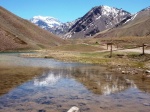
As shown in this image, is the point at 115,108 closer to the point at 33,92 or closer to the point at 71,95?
the point at 71,95

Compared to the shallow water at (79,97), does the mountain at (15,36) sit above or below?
above

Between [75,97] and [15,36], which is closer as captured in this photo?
[75,97]

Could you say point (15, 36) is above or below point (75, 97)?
above

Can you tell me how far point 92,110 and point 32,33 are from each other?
565 ft

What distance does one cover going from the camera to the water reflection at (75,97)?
1772cm

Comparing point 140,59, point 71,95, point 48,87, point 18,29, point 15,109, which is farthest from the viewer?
point 18,29

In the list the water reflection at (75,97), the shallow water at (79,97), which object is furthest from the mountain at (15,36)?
the water reflection at (75,97)

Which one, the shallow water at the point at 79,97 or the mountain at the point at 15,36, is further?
the mountain at the point at 15,36

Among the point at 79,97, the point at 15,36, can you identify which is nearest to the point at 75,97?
the point at 79,97

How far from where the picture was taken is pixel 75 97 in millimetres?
20812

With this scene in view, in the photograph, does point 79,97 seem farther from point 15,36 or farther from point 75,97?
point 15,36

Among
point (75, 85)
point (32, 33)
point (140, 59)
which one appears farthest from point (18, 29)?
point (75, 85)

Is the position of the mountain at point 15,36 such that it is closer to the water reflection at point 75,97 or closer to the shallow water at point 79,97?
the shallow water at point 79,97

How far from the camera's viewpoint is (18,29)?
595 ft
